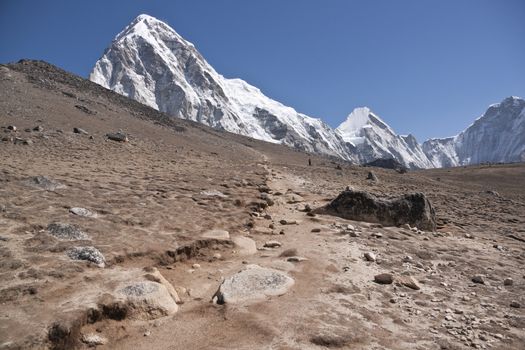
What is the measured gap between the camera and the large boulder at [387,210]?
45.1ft

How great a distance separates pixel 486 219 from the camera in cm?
1700

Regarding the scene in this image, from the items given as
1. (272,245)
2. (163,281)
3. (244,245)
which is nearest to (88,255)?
(163,281)

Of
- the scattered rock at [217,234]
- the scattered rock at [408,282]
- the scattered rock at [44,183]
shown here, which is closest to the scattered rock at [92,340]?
the scattered rock at [217,234]

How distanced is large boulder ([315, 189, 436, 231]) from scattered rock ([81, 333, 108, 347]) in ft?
32.1

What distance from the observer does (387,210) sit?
13.9 m

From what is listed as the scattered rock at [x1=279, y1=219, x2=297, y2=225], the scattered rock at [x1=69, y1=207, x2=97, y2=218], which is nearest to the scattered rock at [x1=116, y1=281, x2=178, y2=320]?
the scattered rock at [x1=69, y1=207, x2=97, y2=218]

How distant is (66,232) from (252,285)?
4146 millimetres

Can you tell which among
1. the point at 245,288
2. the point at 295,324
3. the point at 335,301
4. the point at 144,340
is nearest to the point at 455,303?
the point at 335,301

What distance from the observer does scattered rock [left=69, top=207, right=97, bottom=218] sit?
9578 millimetres

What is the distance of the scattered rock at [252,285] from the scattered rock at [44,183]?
684cm

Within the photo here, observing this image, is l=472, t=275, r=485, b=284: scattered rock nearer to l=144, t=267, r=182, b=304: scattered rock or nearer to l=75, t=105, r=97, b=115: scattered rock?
l=144, t=267, r=182, b=304: scattered rock

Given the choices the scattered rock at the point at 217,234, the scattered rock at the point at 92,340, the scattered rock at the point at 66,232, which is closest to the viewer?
the scattered rock at the point at 92,340

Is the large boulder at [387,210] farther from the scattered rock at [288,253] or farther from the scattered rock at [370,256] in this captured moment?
the scattered rock at [288,253]

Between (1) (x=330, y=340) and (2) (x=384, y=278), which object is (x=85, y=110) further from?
(1) (x=330, y=340)
